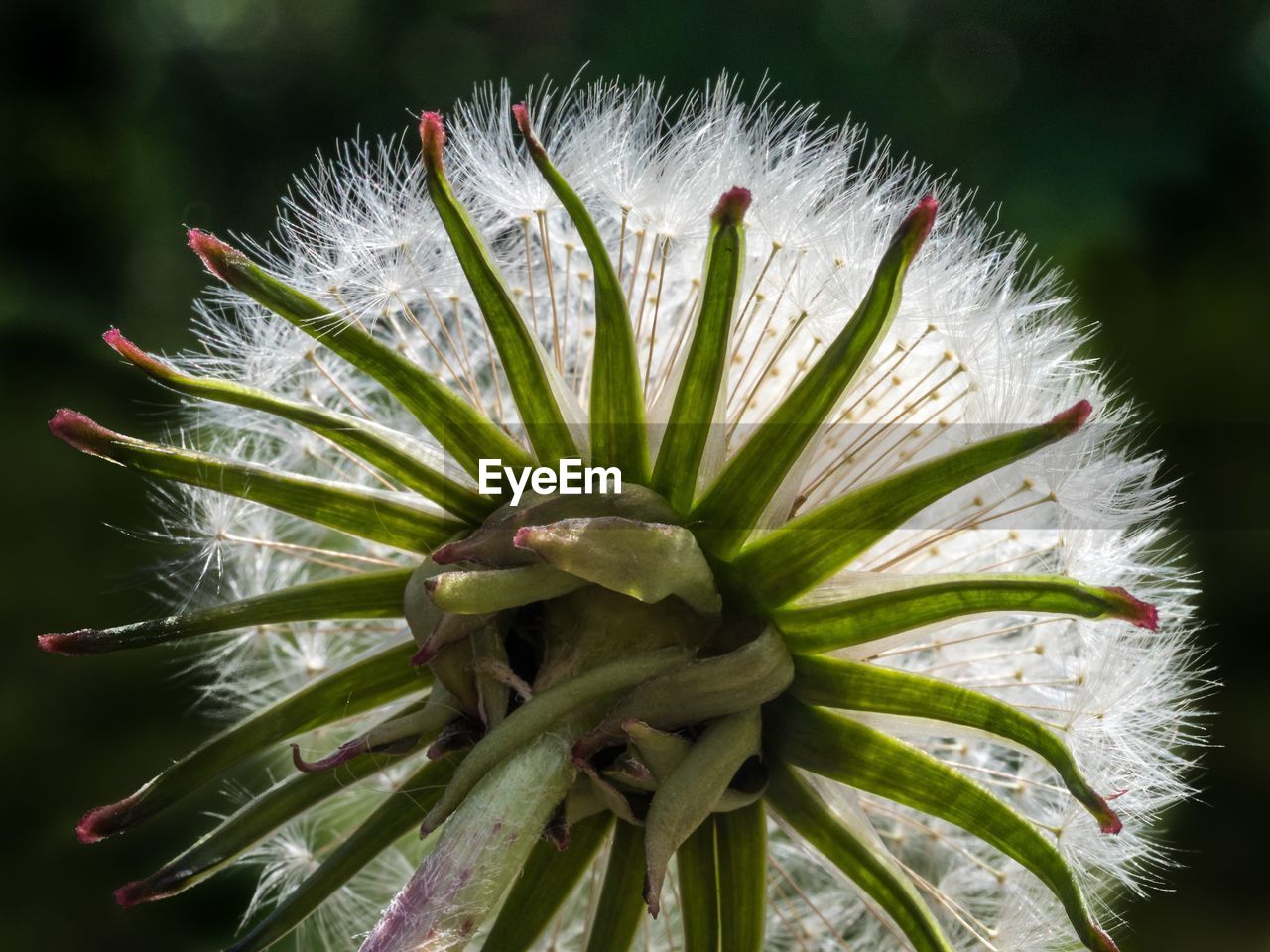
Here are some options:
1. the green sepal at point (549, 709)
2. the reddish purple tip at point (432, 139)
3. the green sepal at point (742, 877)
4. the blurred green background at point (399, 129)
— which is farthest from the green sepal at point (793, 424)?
the blurred green background at point (399, 129)

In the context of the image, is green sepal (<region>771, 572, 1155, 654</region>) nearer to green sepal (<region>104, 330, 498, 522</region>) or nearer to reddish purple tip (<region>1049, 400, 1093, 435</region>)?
reddish purple tip (<region>1049, 400, 1093, 435</region>)

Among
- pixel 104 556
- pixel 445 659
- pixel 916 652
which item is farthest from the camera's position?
pixel 104 556

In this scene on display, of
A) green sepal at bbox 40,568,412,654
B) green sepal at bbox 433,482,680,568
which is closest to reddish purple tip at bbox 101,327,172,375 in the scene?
green sepal at bbox 40,568,412,654

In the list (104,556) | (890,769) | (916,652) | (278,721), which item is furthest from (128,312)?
(890,769)

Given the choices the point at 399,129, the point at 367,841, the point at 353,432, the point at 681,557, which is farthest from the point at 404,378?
the point at 399,129

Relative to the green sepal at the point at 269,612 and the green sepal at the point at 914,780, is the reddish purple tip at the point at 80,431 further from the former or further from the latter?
the green sepal at the point at 914,780

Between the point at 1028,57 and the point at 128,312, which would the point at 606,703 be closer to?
the point at 128,312
